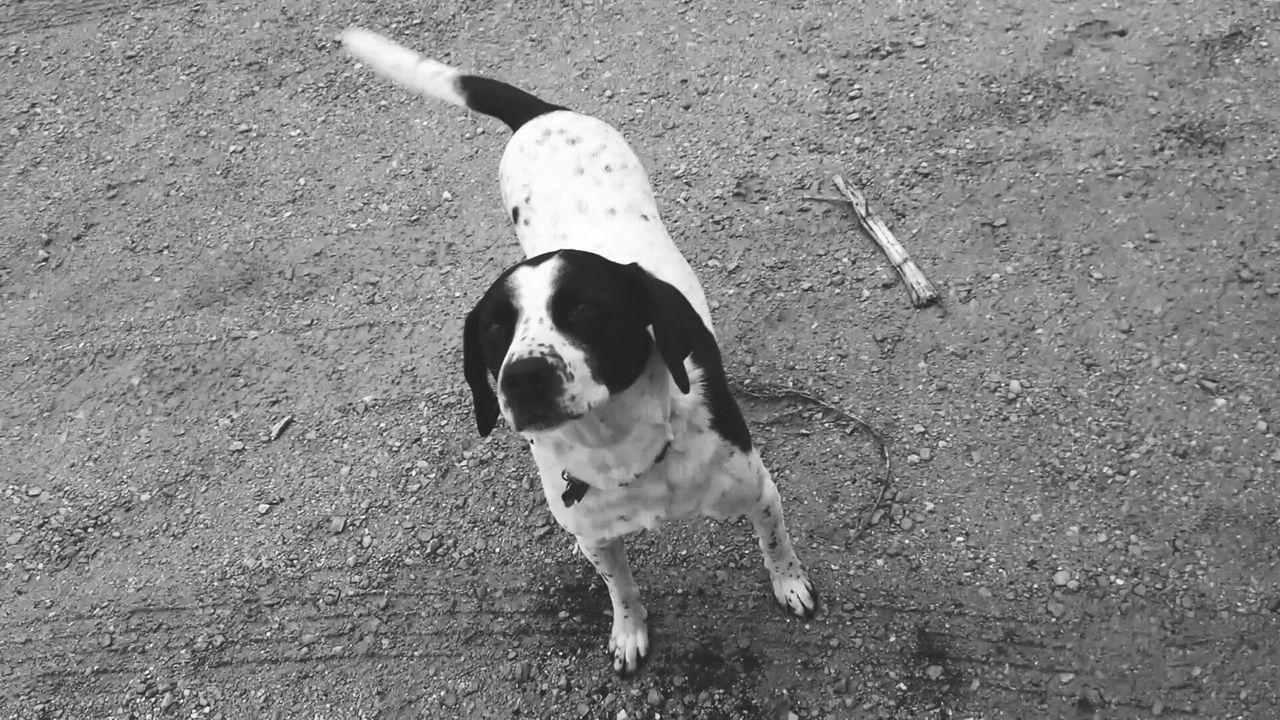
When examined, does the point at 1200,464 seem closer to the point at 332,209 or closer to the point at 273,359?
the point at 273,359

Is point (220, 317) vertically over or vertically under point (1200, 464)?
under

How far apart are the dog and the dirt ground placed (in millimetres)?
486

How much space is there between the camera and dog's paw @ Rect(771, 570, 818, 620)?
3113mm

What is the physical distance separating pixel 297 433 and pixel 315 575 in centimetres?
76

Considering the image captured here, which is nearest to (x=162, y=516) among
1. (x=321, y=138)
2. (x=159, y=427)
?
(x=159, y=427)

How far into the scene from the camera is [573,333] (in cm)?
230

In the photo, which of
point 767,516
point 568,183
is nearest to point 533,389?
point 767,516

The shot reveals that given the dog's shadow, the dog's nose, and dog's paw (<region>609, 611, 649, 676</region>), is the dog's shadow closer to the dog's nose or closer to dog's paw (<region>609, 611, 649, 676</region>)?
dog's paw (<region>609, 611, 649, 676</region>)

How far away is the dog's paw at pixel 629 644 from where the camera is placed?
3121 millimetres

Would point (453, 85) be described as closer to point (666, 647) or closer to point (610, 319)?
point (610, 319)

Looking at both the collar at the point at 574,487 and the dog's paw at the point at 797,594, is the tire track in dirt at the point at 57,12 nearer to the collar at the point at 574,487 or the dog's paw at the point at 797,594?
the collar at the point at 574,487

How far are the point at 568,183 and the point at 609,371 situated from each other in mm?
1239

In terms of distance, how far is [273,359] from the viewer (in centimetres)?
451

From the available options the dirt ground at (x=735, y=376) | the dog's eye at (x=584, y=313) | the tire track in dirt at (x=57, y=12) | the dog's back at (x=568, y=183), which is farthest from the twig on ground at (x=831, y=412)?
the tire track in dirt at (x=57, y=12)
